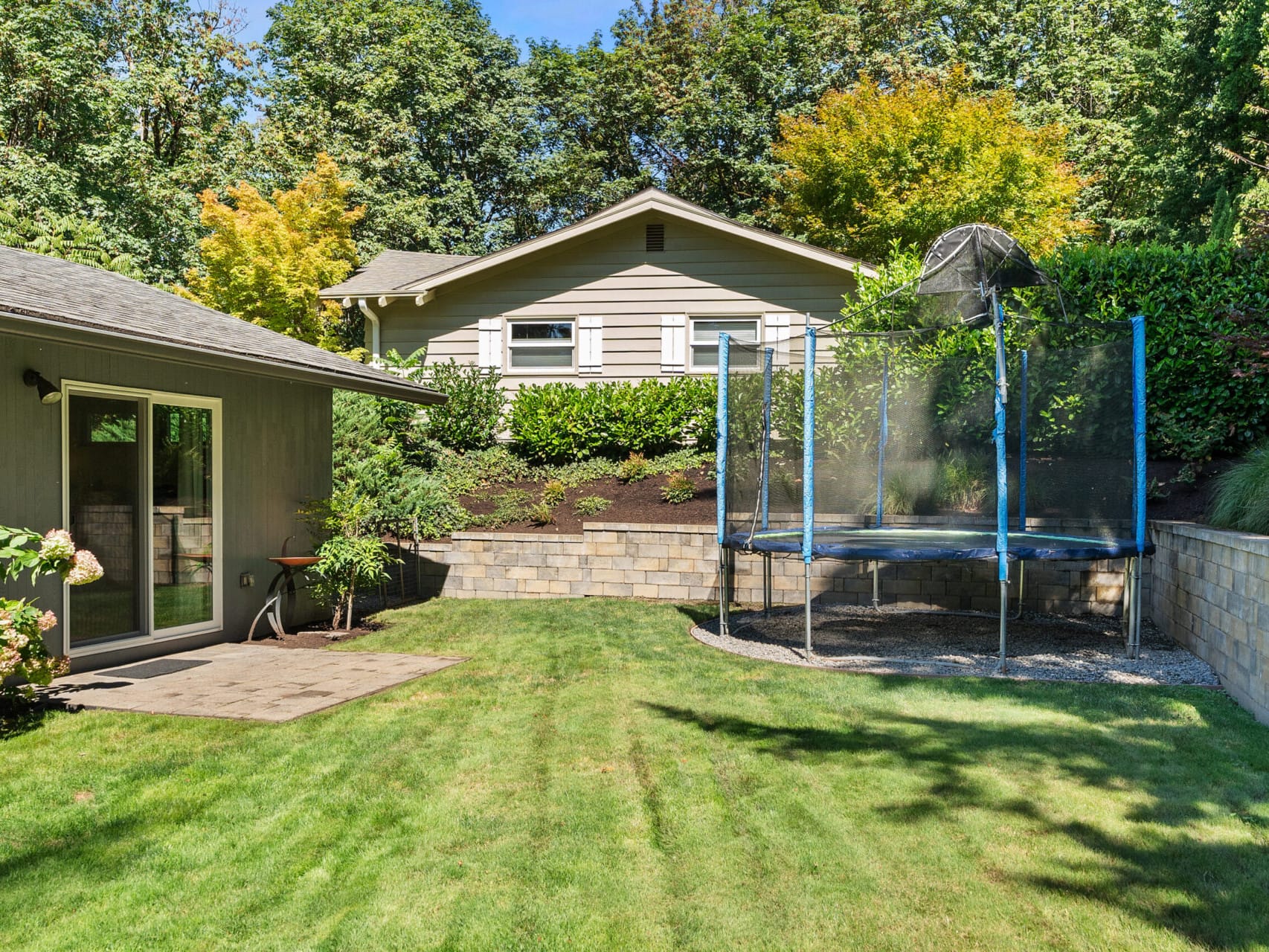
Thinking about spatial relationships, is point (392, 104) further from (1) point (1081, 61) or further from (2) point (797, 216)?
(1) point (1081, 61)

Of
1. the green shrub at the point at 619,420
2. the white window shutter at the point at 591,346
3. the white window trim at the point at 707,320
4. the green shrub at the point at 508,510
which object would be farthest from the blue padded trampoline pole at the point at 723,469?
the white window shutter at the point at 591,346

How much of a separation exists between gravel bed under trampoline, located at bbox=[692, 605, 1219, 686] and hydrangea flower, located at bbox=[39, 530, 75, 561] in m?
4.48

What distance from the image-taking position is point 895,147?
17.7m

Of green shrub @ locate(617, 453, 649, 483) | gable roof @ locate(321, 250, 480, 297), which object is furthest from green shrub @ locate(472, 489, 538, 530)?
gable roof @ locate(321, 250, 480, 297)

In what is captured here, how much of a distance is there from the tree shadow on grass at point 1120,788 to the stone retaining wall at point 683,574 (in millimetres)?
3510

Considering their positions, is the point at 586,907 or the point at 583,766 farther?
the point at 583,766

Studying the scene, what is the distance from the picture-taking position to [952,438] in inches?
362

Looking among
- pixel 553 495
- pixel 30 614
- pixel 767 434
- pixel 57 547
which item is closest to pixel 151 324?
pixel 57 547

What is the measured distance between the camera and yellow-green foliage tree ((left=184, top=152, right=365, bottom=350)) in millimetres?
17922

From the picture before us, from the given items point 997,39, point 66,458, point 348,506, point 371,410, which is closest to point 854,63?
point 997,39

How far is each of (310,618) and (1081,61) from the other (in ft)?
72.8

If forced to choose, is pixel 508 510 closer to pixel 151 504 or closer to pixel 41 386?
pixel 151 504

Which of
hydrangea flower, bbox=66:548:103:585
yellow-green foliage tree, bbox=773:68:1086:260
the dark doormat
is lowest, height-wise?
the dark doormat

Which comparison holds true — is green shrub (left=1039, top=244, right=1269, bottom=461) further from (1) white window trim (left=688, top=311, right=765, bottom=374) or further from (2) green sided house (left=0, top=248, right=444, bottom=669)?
(2) green sided house (left=0, top=248, right=444, bottom=669)
